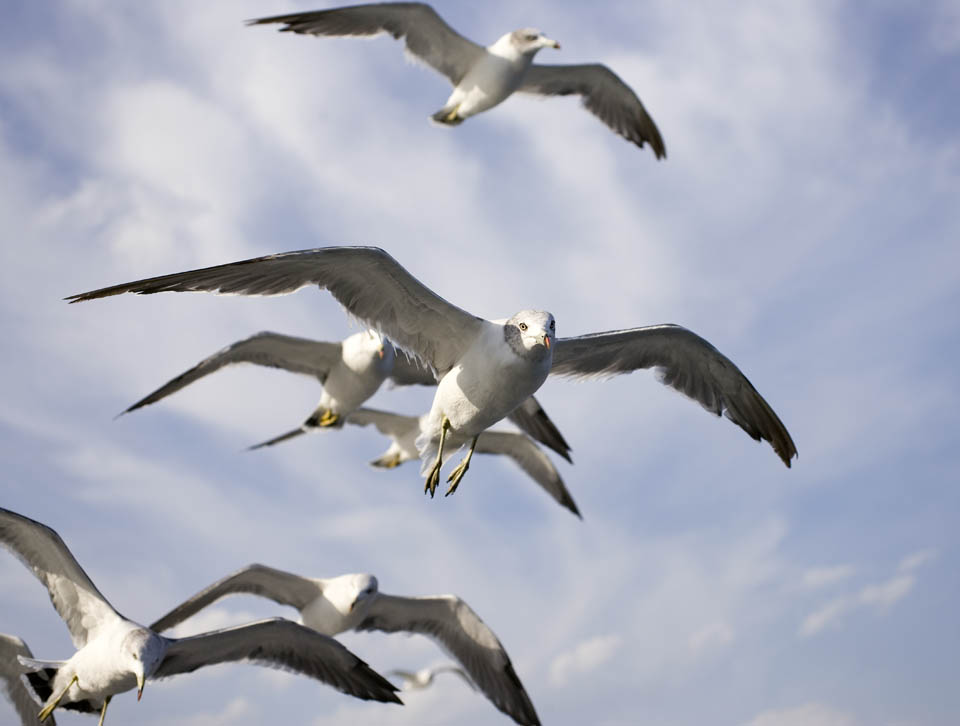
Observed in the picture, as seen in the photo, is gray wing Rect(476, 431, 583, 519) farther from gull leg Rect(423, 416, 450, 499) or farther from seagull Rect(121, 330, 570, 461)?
gull leg Rect(423, 416, 450, 499)

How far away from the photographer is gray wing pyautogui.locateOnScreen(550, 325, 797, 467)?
827 centimetres

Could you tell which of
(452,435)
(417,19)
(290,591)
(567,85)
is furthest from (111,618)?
(567,85)

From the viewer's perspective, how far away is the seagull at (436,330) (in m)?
6.53

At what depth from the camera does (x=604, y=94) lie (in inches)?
664

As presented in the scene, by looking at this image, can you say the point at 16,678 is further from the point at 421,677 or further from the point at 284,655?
the point at 421,677

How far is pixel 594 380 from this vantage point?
8.65 metres

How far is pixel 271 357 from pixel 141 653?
17.2ft

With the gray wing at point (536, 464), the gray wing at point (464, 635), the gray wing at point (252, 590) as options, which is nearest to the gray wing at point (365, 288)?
the gray wing at point (252, 590)

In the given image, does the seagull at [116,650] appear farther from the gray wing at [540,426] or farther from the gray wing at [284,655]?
the gray wing at [540,426]

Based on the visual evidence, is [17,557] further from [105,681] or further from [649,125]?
[649,125]

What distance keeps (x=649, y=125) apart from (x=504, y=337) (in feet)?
36.9

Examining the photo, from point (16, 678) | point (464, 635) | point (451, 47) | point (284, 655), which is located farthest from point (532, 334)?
point (451, 47)

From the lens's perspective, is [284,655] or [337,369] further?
[337,369]

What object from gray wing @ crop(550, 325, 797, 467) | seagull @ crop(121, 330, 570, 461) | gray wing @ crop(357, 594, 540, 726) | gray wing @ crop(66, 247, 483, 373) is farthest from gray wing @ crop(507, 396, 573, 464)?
gray wing @ crop(66, 247, 483, 373)
